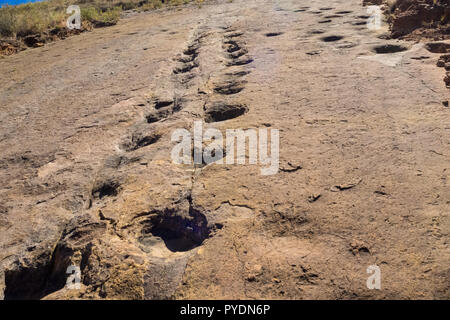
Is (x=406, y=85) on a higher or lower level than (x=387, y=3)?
lower

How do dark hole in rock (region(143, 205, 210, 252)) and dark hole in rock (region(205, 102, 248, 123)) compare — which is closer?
dark hole in rock (region(143, 205, 210, 252))

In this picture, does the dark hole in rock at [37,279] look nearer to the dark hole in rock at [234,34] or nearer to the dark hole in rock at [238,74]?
the dark hole in rock at [238,74]

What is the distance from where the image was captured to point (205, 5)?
330 inches

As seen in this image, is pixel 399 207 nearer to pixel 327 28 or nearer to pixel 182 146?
pixel 182 146

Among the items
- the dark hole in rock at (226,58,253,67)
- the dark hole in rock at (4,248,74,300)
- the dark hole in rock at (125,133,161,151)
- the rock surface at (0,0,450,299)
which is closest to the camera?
the rock surface at (0,0,450,299)

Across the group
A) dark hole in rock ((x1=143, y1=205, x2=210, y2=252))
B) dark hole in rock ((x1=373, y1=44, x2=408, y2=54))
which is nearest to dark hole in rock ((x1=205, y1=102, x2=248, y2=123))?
dark hole in rock ((x1=143, y1=205, x2=210, y2=252))

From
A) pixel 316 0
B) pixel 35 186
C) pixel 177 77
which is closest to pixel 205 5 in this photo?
pixel 316 0

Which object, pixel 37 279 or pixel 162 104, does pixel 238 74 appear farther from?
pixel 37 279

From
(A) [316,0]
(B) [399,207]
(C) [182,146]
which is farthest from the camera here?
(A) [316,0]

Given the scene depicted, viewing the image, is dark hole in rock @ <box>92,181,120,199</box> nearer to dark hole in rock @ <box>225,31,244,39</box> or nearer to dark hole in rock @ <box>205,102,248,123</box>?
dark hole in rock @ <box>205,102,248,123</box>

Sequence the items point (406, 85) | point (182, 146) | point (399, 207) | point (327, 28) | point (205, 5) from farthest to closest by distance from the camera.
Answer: point (205, 5) → point (327, 28) → point (406, 85) → point (182, 146) → point (399, 207)

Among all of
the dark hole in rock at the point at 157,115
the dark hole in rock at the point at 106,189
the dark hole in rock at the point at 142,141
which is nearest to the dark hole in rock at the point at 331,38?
the dark hole in rock at the point at 157,115

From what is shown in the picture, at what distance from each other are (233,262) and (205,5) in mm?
7833

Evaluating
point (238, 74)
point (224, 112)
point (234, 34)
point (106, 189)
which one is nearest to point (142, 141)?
point (106, 189)
